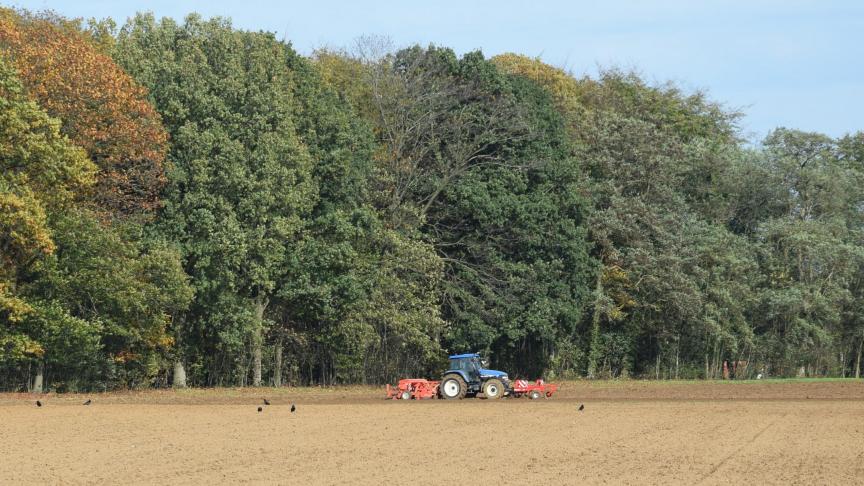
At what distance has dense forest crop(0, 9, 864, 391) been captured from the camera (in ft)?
162

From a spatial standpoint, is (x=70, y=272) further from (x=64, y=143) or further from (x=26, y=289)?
(x=64, y=143)

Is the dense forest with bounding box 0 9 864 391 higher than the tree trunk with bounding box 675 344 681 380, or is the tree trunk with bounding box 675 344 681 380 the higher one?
the dense forest with bounding box 0 9 864 391

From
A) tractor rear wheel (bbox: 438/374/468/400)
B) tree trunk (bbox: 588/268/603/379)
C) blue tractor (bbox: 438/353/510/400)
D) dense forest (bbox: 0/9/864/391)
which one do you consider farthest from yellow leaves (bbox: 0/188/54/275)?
tree trunk (bbox: 588/268/603/379)

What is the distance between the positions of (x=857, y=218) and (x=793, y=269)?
29.2ft

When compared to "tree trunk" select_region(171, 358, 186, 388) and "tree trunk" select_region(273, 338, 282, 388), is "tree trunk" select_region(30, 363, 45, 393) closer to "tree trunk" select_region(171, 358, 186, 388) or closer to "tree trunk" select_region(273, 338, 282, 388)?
"tree trunk" select_region(171, 358, 186, 388)

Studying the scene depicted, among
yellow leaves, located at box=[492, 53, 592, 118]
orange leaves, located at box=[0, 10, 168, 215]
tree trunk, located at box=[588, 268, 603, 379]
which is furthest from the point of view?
yellow leaves, located at box=[492, 53, 592, 118]

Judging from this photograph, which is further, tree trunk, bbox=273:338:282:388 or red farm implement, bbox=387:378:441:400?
tree trunk, bbox=273:338:282:388

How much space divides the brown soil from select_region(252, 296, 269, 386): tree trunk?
654cm

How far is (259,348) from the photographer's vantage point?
5912 centimetres

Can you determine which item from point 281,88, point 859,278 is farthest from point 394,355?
point 859,278

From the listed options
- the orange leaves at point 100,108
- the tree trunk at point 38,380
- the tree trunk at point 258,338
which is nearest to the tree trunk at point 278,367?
the tree trunk at point 258,338

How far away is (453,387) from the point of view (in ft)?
163

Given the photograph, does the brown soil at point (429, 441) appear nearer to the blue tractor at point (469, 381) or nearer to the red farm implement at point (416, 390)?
the red farm implement at point (416, 390)

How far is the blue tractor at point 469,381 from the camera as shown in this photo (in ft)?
163
